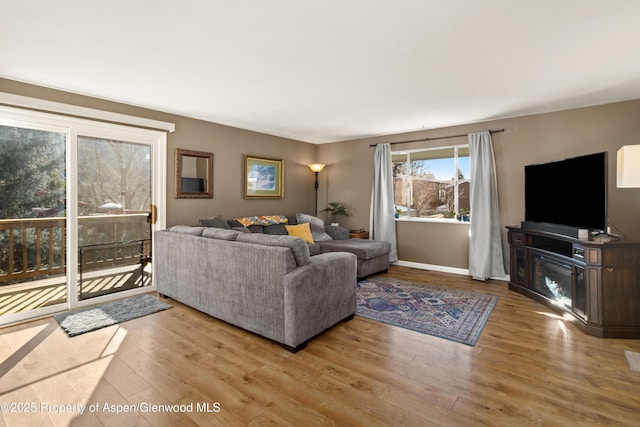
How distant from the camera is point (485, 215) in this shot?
463 cm

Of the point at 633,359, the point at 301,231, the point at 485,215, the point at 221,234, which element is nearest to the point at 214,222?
the point at 221,234

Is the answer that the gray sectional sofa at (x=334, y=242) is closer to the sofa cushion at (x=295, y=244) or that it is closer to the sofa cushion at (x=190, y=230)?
the sofa cushion at (x=190, y=230)

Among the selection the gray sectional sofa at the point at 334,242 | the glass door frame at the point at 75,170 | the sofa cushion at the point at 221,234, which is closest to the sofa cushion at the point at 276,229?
the gray sectional sofa at the point at 334,242

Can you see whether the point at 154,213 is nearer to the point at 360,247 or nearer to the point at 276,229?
the point at 276,229

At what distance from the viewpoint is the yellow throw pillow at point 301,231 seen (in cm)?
512

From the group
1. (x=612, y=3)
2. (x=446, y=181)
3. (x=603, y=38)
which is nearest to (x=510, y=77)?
(x=603, y=38)

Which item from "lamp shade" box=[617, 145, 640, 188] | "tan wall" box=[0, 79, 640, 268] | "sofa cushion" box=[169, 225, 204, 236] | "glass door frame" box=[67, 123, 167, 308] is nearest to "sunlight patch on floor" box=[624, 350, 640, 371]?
"lamp shade" box=[617, 145, 640, 188]

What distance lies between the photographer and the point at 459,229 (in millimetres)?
5051

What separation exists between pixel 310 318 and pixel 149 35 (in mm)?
2429

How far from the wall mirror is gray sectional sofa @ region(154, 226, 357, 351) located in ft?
3.69

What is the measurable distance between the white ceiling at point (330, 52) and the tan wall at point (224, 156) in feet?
0.44

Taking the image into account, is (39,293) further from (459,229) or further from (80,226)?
(459,229)

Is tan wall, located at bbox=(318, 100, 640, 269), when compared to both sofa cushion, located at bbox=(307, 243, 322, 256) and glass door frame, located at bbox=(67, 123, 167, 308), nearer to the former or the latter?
sofa cushion, located at bbox=(307, 243, 322, 256)

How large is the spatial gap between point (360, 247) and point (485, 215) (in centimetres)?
185
